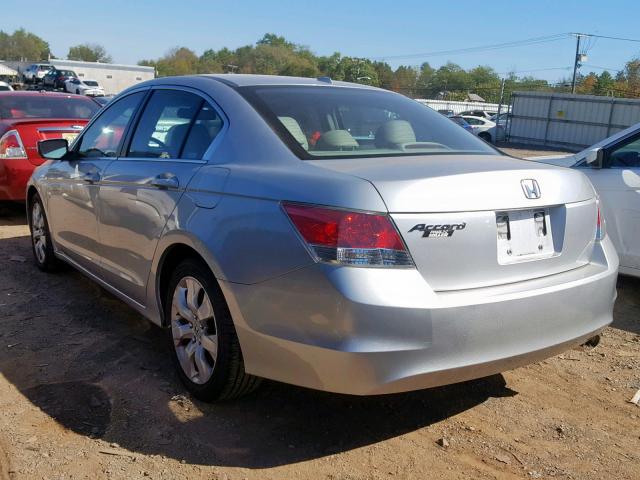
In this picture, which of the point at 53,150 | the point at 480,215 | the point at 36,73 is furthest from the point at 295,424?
the point at 36,73

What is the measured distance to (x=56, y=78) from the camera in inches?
2044

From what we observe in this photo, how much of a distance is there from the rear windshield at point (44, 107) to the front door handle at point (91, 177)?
4.93 m

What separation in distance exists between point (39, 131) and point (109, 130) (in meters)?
3.87

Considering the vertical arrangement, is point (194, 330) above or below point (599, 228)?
below

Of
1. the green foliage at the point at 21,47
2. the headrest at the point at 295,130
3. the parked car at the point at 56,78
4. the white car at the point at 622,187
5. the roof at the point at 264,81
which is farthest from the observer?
the green foliage at the point at 21,47

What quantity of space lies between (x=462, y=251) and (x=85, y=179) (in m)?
2.84

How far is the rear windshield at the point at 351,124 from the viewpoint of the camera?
3193 mm

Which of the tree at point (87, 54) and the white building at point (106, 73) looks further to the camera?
the tree at point (87, 54)

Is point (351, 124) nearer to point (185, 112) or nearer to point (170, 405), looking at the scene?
point (185, 112)

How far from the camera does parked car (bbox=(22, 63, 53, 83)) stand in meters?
58.8

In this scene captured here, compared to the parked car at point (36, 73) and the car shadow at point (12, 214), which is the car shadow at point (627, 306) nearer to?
the car shadow at point (12, 214)

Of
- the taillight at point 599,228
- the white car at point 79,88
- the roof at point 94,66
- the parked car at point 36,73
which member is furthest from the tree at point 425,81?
the taillight at point 599,228

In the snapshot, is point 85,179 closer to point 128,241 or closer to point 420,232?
point 128,241

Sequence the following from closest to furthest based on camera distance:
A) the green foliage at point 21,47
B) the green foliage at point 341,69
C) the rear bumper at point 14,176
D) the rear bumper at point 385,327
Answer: the rear bumper at point 385,327 < the rear bumper at point 14,176 < the green foliage at point 341,69 < the green foliage at point 21,47
